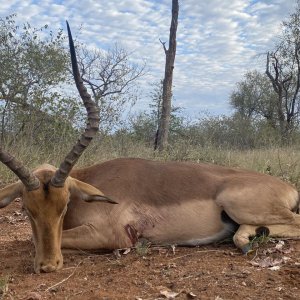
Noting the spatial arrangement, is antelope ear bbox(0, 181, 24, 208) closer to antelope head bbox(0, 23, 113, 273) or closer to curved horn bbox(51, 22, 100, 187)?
antelope head bbox(0, 23, 113, 273)

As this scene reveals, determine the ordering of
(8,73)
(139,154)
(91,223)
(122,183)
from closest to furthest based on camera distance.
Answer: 1. (91,223)
2. (122,183)
3. (139,154)
4. (8,73)

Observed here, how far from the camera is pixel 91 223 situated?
4.94 m

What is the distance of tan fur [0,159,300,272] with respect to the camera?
16.0 feet

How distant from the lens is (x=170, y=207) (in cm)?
516

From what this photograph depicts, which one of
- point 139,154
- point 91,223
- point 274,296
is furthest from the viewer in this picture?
point 139,154

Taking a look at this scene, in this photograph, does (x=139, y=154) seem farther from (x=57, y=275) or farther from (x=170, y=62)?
(x=57, y=275)

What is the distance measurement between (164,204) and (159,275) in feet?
3.94

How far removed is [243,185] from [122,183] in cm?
131

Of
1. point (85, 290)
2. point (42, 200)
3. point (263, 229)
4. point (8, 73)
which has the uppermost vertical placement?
point (8, 73)

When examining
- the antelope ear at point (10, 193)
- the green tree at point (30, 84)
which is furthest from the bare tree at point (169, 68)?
the antelope ear at point (10, 193)

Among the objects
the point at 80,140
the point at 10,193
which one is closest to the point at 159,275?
the point at 80,140

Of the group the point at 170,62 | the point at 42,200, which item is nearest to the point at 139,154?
the point at 170,62

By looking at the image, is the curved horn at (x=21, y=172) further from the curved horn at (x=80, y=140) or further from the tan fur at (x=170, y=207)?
the tan fur at (x=170, y=207)

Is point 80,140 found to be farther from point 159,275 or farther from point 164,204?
point 159,275
